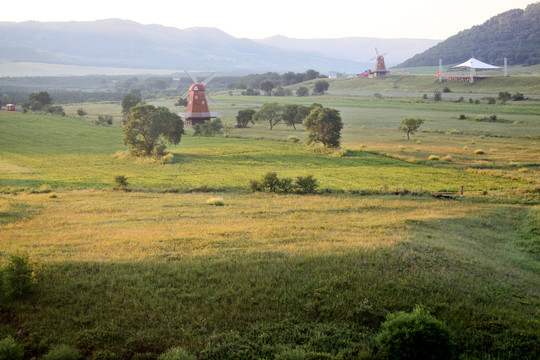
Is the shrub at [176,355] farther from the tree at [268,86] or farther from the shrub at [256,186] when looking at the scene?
the tree at [268,86]

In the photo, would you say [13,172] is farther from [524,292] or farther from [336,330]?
[524,292]

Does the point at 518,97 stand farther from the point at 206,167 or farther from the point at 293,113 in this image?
the point at 206,167

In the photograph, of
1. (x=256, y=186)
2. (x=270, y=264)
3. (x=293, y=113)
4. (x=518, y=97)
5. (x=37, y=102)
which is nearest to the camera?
(x=270, y=264)

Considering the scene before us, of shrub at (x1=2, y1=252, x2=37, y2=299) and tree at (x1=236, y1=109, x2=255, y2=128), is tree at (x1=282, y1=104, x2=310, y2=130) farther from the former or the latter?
shrub at (x1=2, y1=252, x2=37, y2=299)

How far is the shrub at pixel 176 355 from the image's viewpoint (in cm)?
968

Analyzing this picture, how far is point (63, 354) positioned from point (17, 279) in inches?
149

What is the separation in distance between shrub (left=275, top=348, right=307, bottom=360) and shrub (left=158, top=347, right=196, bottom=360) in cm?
205

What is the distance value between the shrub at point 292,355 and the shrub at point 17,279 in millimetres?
7731

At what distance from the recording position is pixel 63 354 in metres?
9.71

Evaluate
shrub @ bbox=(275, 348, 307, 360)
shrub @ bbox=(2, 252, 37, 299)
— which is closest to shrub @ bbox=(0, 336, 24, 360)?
shrub @ bbox=(2, 252, 37, 299)

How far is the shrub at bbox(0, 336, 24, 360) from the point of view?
372 inches

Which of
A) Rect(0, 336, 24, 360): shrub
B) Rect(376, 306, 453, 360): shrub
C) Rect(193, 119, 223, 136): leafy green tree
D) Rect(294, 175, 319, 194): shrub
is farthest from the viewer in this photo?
Rect(193, 119, 223, 136): leafy green tree

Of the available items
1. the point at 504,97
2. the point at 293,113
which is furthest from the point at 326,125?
the point at 504,97

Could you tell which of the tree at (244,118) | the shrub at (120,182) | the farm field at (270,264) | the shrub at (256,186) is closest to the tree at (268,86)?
the tree at (244,118)
